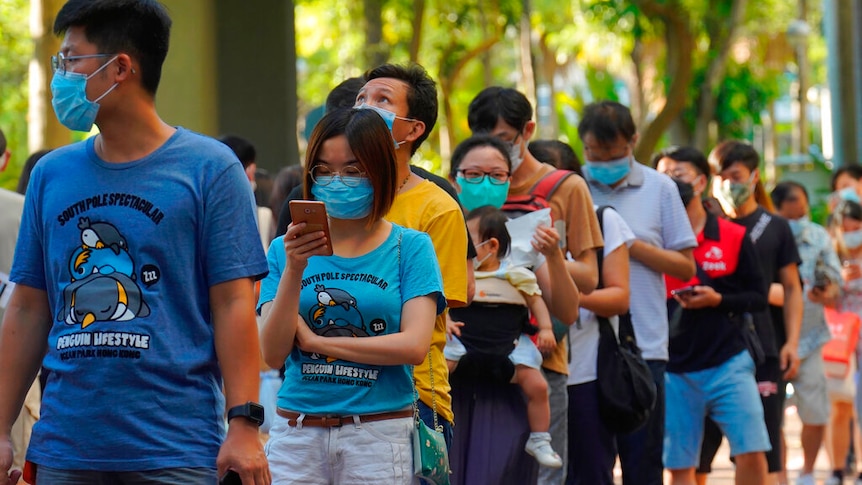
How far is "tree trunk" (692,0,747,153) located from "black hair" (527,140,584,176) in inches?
643

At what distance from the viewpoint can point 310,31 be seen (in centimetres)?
3553

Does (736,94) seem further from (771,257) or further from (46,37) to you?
(771,257)

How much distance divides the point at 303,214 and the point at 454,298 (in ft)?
3.06

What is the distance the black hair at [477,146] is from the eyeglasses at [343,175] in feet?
5.74

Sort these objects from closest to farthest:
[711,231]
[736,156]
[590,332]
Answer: [590,332]
[711,231]
[736,156]

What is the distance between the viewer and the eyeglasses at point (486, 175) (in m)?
6.05

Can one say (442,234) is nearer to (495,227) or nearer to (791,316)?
(495,227)

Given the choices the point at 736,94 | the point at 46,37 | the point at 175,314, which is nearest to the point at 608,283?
the point at 175,314

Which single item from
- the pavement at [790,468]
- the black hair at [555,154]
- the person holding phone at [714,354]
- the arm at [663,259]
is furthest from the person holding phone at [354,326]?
the pavement at [790,468]

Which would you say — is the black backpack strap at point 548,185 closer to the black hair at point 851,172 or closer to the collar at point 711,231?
the collar at point 711,231

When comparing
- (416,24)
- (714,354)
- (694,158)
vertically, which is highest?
(416,24)

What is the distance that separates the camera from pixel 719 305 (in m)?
8.12

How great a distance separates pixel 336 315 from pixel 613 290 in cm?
257

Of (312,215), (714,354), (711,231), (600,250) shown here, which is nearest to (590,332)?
(600,250)
